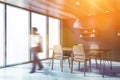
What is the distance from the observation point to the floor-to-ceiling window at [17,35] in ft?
21.0

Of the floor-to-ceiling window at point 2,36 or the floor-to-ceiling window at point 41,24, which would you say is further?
the floor-to-ceiling window at point 41,24

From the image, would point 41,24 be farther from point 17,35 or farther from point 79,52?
point 79,52

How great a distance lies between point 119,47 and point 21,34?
4.58 metres

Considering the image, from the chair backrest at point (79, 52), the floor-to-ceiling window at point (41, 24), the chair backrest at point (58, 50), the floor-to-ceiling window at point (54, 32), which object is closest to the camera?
the chair backrest at point (79, 52)

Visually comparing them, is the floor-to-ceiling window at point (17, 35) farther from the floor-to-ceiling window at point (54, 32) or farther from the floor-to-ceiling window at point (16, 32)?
the floor-to-ceiling window at point (54, 32)

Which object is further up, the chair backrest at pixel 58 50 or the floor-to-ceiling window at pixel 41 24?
the floor-to-ceiling window at pixel 41 24

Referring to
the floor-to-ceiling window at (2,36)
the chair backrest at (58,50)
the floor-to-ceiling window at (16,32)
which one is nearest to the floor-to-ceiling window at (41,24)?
the floor-to-ceiling window at (16,32)

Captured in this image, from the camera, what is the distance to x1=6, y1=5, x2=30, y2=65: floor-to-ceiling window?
640cm

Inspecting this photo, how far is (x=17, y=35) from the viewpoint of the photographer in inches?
276

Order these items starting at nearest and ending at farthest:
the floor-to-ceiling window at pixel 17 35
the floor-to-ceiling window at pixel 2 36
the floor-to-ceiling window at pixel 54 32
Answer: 1. the floor-to-ceiling window at pixel 2 36
2. the floor-to-ceiling window at pixel 17 35
3. the floor-to-ceiling window at pixel 54 32

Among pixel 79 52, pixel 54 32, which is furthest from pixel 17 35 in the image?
pixel 79 52

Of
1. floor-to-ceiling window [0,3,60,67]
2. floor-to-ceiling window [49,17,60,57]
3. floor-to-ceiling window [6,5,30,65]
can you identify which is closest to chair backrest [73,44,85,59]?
floor-to-ceiling window [0,3,60,67]

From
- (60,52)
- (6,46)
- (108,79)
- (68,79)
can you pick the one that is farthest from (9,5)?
(108,79)

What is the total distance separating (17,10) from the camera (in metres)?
6.81
